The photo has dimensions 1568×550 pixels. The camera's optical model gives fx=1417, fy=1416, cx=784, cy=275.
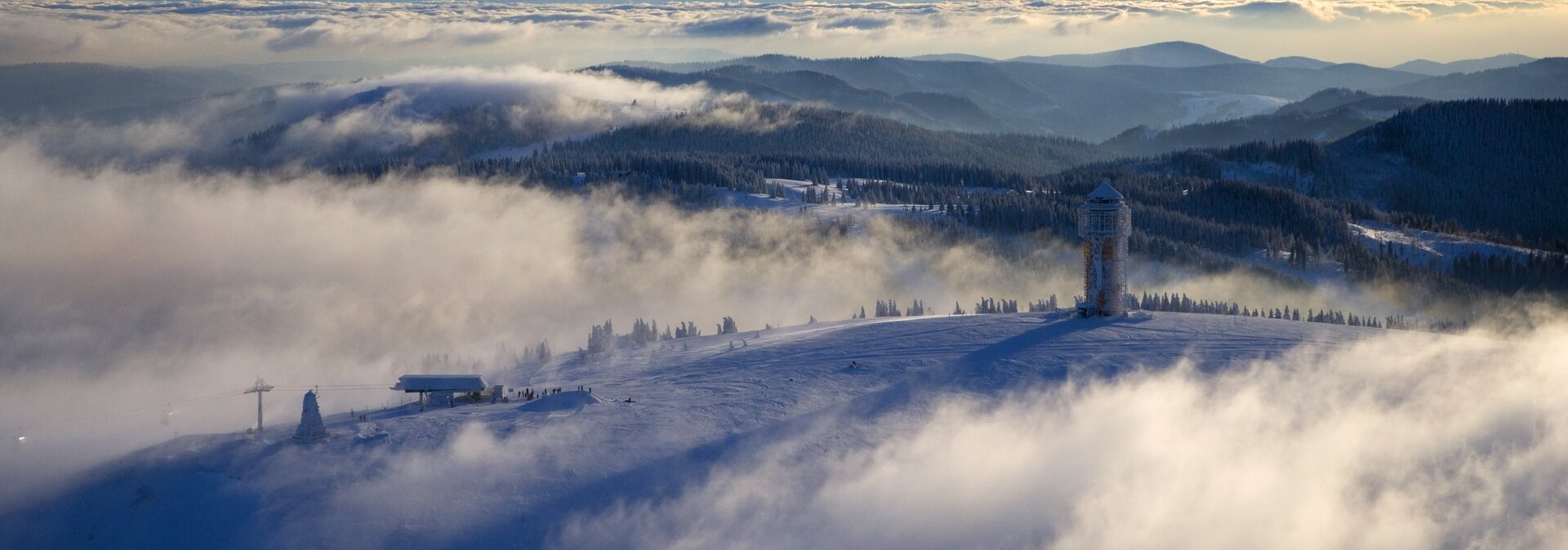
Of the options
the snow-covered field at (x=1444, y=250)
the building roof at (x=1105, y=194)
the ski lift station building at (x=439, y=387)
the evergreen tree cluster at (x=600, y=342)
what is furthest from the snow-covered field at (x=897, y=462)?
the snow-covered field at (x=1444, y=250)

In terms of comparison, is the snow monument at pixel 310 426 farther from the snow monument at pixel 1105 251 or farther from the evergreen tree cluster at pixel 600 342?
the snow monument at pixel 1105 251

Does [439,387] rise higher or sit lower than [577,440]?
higher

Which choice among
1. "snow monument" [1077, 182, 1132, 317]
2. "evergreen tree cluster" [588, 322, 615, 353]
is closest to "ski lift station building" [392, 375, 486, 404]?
"evergreen tree cluster" [588, 322, 615, 353]

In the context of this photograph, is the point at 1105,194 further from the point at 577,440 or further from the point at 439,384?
the point at 439,384

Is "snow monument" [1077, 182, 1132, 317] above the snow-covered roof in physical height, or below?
above

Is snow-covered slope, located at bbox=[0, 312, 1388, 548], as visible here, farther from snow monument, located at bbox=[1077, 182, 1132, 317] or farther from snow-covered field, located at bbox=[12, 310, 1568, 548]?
snow monument, located at bbox=[1077, 182, 1132, 317]

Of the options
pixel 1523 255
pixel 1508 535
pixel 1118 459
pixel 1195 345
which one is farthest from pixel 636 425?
pixel 1523 255

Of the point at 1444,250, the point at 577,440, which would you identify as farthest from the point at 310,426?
the point at 1444,250

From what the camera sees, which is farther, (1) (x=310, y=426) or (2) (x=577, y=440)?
(1) (x=310, y=426)
